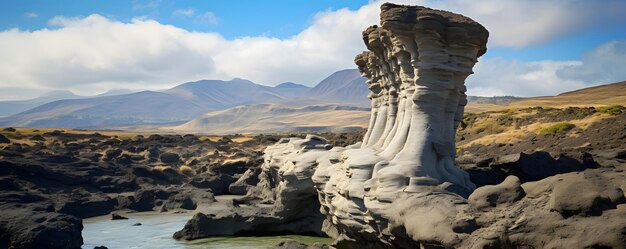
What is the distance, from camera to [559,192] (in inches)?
381

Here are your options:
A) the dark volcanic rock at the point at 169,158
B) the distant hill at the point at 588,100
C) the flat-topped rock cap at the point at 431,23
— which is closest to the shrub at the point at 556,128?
the flat-topped rock cap at the point at 431,23

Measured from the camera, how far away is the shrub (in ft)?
138

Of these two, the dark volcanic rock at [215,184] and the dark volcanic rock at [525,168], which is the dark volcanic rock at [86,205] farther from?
the dark volcanic rock at [525,168]

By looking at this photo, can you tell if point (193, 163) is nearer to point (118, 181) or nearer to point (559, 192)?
point (118, 181)

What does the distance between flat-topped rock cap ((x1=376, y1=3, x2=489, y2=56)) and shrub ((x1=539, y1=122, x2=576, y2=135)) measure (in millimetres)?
27951

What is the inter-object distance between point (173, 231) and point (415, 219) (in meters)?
16.8

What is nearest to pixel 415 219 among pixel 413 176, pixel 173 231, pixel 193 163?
pixel 413 176

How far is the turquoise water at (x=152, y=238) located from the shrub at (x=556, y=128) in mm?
25479

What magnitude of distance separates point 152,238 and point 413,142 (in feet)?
43.2

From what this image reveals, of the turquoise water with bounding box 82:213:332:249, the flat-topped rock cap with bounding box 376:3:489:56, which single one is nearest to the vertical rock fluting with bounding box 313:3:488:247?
the flat-topped rock cap with bounding box 376:3:489:56

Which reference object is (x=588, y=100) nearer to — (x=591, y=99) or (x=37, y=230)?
(x=591, y=99)

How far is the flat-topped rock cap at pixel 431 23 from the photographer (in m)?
16.6

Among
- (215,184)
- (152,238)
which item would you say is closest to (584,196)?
(152,238)

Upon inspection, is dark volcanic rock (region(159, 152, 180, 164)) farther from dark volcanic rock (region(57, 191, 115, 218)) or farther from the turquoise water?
the turquoise water
